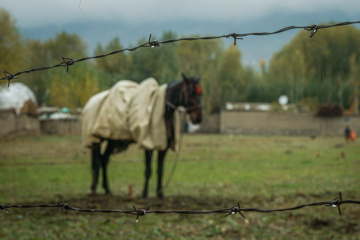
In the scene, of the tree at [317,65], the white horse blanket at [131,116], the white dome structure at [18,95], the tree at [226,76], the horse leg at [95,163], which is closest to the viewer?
the white horse blanket at [131,116]

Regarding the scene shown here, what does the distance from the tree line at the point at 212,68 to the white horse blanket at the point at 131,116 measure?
11.6m

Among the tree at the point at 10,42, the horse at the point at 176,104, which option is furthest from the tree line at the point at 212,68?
the horse at the point at 176,104

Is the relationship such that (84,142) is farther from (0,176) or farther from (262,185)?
(0,176)

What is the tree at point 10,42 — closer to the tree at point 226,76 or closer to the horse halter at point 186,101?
the horse halter at point 186,101

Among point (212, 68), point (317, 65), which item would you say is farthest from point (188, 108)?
point (212, 68)

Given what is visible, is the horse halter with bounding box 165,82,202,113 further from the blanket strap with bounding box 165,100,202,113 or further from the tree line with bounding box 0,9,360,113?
the tree line with bounding box 0,9,360,113

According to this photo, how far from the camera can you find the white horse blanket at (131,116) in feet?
26.5

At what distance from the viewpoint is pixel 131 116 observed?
8.30 metres

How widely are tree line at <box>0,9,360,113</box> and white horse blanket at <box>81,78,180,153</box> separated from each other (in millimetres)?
11620

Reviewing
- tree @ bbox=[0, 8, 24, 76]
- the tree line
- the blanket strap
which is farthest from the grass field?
the tree line

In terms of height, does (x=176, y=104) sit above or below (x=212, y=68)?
below

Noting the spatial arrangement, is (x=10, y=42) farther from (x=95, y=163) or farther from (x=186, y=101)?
(x=186, y=101)

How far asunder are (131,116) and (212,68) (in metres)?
35.6

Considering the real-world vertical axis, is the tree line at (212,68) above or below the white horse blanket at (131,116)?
above
